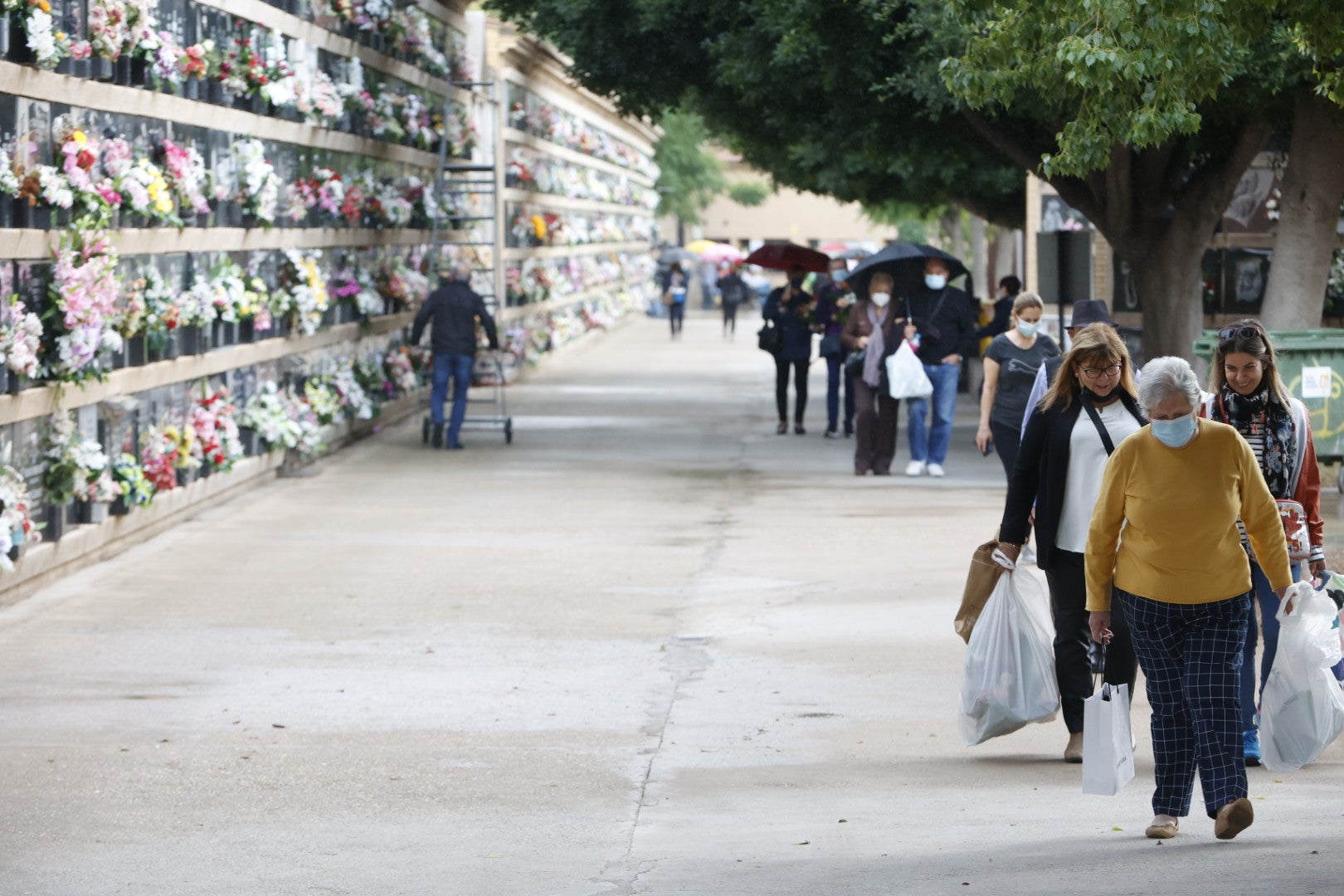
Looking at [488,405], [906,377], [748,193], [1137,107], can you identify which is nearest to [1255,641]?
[1137,107]

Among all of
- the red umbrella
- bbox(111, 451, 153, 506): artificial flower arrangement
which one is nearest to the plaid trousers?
bbox(111, 451, 153, 506): artificial flower arrangement

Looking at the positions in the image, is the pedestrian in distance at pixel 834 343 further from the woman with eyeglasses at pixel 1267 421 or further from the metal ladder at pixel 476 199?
the woman with eyeglasses at pixel 1267 421

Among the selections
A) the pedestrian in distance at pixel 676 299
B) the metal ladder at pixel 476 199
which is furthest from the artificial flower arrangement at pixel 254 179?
the pedestrian in distance at pixel 676 299

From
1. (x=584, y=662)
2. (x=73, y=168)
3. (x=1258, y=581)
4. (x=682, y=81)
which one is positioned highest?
(x=682, y=81)

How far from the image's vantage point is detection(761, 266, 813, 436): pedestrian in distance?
75.5 ft

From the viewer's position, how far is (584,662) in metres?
10.7

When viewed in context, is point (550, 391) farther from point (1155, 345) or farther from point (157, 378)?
point (157, 378)

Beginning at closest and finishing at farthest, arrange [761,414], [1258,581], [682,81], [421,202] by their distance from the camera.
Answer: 1. [1258,581]
2. [682,81]
3. [421,202]
4. [761,414]

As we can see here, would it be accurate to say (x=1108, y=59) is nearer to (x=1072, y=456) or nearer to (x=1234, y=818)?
(x=1072, y=456)

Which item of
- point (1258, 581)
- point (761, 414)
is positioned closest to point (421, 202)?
point (761, 414)

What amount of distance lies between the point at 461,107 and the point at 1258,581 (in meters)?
22.0

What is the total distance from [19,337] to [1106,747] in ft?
23.1

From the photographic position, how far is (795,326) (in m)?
23.2

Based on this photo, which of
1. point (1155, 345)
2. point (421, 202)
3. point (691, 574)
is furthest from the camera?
point (421, 202)
